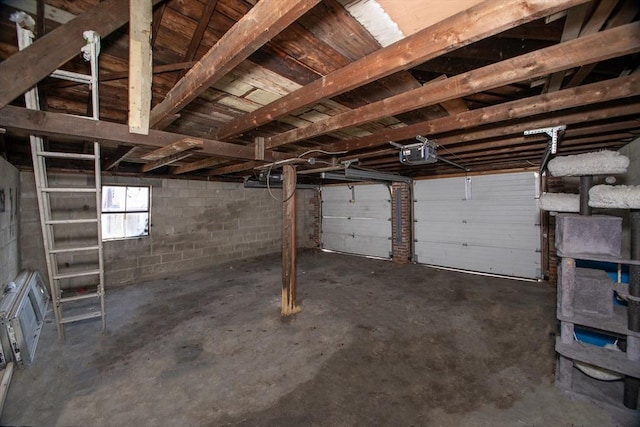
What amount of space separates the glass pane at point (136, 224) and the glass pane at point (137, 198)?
13cm

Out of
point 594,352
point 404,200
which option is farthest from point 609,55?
point 404,200

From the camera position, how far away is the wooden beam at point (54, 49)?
4.52 ft

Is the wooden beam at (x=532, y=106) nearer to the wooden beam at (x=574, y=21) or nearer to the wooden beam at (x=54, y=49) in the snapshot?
the wooden beam at (x=574, y=21)

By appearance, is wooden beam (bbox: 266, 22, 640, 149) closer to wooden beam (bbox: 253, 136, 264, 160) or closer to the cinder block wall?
wooden beam (bbox: 253, 136, 264, 160)

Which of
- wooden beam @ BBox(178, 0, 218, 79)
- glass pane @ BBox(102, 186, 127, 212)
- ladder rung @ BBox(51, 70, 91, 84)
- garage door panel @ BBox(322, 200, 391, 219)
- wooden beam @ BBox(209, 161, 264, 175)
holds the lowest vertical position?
garage door panel @ BBox(322, 200, 391, 219)

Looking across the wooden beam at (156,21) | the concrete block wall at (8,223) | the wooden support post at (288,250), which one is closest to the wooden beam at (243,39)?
the wooden beam at (156,21)

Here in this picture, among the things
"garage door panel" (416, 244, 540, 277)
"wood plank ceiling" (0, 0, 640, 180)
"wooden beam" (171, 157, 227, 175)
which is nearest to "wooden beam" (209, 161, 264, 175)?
"wooden beam" (171, 157, 227, 175)

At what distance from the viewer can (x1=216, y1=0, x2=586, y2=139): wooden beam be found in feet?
3.32

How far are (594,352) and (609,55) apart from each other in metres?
2.24

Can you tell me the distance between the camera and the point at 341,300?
4.22m

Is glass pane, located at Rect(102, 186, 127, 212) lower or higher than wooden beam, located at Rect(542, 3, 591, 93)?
lower

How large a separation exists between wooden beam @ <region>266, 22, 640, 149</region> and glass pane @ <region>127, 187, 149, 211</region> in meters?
5.19

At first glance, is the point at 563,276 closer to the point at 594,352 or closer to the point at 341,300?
the point at 594,352

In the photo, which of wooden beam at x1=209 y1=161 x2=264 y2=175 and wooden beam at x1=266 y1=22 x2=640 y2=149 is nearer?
wooden beam at x1=266 y1=22 x2=640 y2=149
